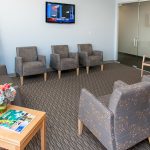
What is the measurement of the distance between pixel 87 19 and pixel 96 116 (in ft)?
15.4

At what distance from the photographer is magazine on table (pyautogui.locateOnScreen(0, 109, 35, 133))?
5.61 feet

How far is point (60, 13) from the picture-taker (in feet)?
18.2

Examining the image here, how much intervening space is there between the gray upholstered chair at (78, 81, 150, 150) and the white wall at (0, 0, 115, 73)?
3657 mm

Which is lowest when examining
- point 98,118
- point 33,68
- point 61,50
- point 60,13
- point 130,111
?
point 98,118

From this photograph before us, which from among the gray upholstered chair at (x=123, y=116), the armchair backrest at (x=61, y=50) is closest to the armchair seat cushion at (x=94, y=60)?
the armchair backrest at (x=61, y=50)

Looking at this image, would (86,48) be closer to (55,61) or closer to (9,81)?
(55,61)

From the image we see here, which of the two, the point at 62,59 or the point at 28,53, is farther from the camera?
the point at 62,59

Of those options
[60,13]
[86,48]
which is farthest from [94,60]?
[60,13]

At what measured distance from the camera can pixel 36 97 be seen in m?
3.83

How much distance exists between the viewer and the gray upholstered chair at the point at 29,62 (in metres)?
4.64

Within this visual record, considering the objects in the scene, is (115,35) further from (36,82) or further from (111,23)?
(36,82)

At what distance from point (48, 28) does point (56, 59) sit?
104 cm

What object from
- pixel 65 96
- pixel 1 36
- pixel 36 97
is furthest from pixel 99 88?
pixel 1 36

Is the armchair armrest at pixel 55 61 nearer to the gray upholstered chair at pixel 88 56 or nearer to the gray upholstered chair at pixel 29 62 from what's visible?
the gray upholstered chair at pixel 29 62
